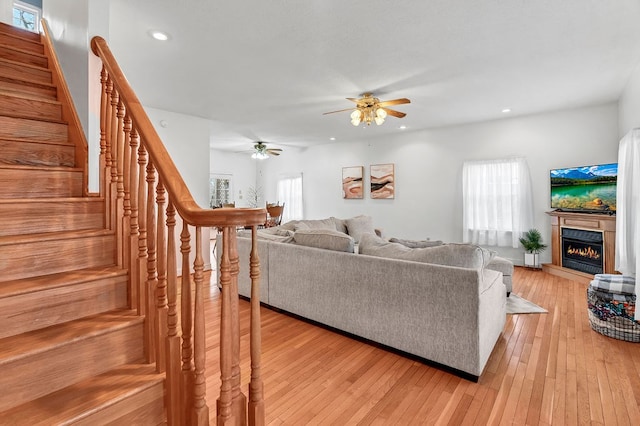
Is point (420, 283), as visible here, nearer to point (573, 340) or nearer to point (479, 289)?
point (479, 289)

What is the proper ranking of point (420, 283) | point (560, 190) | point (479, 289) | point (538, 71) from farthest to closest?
point (560, 190)
point (538, 71)
point (420, 283)
point (479, 289)

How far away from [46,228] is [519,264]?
20.8 feet

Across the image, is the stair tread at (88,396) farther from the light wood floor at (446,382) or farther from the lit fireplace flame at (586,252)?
the lit fireplace flame at (586,252)

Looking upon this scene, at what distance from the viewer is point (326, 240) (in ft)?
9.57

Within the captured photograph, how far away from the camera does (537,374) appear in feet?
6.99

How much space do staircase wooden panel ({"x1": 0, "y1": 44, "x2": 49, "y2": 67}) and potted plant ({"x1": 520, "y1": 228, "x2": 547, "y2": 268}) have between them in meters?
6.59

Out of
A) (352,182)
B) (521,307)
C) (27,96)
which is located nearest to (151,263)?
(27,96)

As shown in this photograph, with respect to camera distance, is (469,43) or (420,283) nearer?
(420,283)

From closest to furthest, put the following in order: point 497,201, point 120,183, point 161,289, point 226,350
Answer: point 226,350, point 161,289, point 120,183, point 497,201

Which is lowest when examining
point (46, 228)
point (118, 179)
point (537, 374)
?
point (537, 374)

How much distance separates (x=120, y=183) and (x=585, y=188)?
5.93 meters

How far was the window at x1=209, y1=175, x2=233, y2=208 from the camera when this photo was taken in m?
8.71

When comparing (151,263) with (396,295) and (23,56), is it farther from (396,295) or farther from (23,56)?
(23,56)

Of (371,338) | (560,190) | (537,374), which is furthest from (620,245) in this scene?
(371,338)
